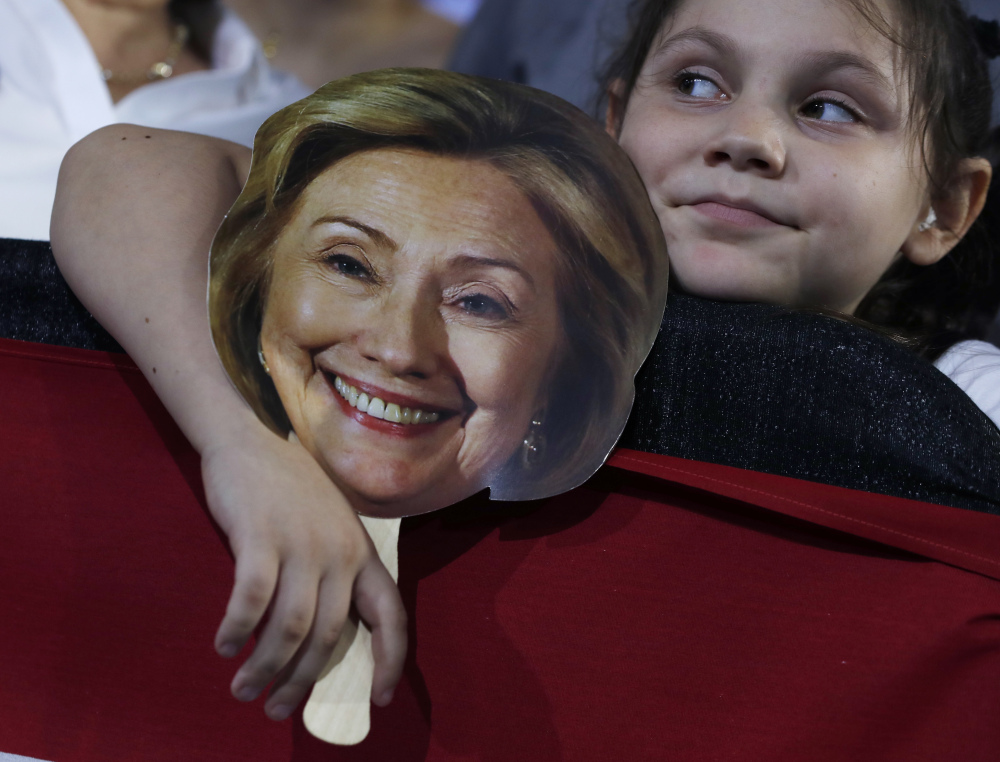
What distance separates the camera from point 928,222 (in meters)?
0.76

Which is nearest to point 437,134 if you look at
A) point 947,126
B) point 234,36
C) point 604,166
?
point 604,166

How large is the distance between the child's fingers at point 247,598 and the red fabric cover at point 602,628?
8 centimetres

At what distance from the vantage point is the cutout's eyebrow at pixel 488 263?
42 cm

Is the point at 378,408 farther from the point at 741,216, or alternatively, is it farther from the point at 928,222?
the point at 928,222

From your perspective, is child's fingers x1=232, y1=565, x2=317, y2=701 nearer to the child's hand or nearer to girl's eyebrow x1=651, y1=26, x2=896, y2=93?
the child's hand

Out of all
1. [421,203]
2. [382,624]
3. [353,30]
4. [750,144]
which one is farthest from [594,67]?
[353,30]

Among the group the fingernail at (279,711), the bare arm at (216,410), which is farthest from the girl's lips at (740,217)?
the fingernail at (279,711)

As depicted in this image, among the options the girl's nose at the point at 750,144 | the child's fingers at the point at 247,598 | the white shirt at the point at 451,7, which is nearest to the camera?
the child's fingers at the point at 247,598

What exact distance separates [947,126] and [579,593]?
1.74ft

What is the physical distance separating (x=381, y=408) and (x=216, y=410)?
3.0 inches

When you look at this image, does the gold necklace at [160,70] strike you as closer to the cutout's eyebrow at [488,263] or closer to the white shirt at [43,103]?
the white shirt at [43,103]

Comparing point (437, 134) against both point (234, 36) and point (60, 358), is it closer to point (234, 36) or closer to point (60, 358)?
point (60, 358)

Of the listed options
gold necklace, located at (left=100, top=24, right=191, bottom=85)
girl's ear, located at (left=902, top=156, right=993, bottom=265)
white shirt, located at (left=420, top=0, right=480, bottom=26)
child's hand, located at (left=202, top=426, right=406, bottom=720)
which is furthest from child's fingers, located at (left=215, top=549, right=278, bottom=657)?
white shirt, located at (left=420, top=0, right=480, bottom=26)

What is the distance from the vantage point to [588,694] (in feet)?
1.41
